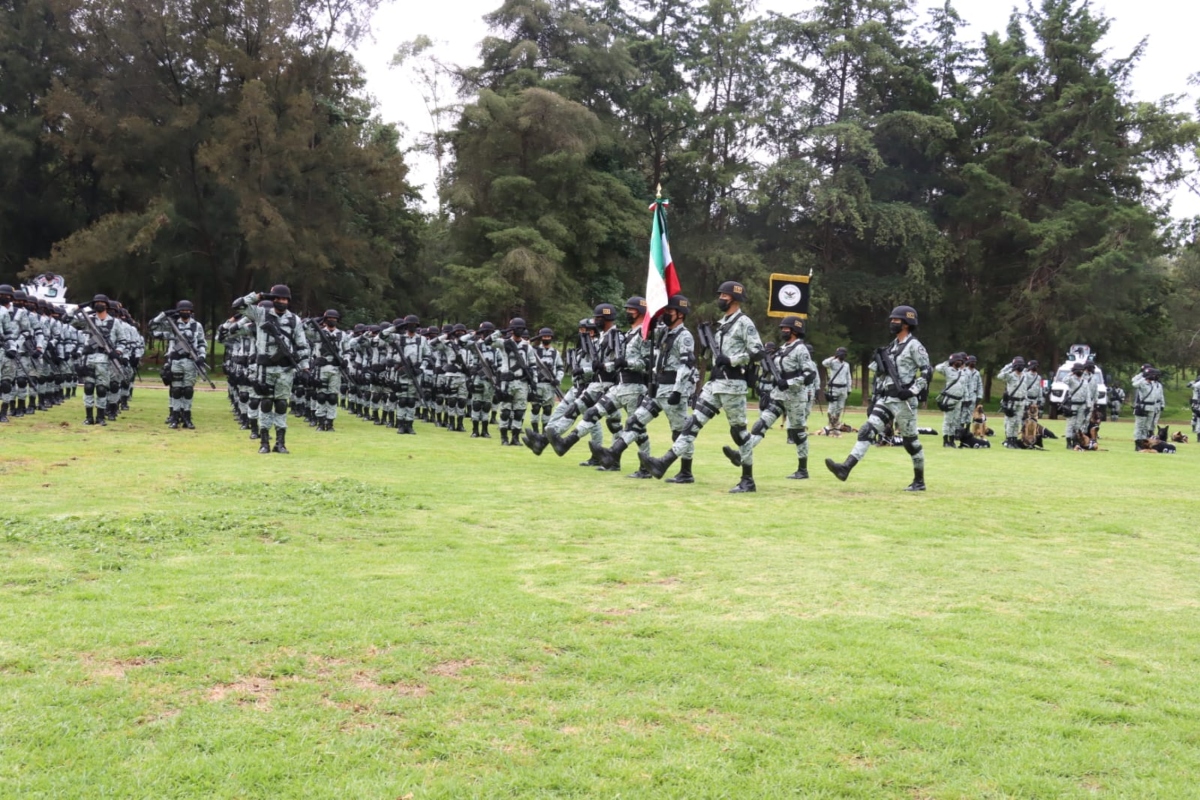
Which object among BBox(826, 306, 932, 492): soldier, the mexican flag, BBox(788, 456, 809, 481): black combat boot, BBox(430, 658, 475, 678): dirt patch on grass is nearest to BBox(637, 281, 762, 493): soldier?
the mexican flag

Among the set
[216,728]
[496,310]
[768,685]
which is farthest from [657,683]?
[496,310]

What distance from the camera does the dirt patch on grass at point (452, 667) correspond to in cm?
444

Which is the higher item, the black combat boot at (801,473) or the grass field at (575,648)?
the black combat boot at (801,473)

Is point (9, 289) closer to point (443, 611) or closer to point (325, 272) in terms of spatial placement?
point (443, 611)

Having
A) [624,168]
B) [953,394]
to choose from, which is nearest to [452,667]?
[953,394]

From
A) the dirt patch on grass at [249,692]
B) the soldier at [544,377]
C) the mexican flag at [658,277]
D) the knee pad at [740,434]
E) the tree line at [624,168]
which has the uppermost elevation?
the tree line at [624,168]

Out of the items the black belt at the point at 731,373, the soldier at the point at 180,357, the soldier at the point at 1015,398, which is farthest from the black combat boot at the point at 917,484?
the soldier at the point at 180,357

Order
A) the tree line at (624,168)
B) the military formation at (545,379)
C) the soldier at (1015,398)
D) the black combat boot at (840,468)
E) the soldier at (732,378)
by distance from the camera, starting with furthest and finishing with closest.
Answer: the tree line at (624,168), the soldier at (1015,398), the military formation at (545,379), the black combat boot at (840,468), the soldier at (732,378)

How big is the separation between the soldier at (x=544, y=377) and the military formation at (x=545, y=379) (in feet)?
0.16

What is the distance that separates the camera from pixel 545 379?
16766 millimetres

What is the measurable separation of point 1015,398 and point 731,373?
12.7 meters

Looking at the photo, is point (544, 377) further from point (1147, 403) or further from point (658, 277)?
point (1147, 403)

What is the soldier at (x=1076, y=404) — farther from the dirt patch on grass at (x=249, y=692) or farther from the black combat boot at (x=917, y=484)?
the dirt patch on grass at (x=249, y=692)

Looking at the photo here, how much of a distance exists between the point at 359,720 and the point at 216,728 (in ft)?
1.77
